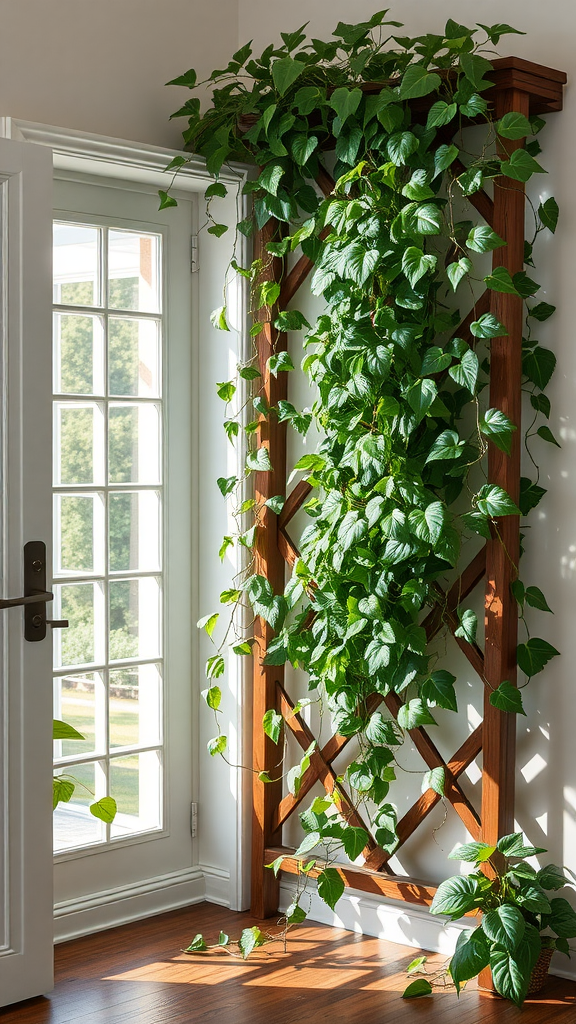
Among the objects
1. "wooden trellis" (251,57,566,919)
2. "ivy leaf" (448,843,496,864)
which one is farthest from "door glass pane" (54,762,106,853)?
"ivy leaf" (448,843,496,864)

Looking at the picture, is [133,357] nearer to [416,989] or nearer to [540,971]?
[416,989]

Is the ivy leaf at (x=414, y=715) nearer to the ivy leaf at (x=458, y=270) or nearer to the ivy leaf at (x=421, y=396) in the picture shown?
the ivy leaf at (x=421, y=396)

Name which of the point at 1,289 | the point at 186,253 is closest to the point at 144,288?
the point at 186,253

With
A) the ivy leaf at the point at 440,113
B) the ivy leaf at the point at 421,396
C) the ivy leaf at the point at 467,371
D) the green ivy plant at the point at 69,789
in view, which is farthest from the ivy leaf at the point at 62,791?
the ivy leaf at the point at 440,113

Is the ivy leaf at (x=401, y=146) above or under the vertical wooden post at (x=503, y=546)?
above

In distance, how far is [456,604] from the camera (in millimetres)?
3010

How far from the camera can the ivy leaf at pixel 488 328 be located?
2727mm

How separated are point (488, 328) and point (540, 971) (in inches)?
61.9

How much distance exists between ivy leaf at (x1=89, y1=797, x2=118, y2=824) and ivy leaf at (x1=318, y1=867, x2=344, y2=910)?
613 millimetres

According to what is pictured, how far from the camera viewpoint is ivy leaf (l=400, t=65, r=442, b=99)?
2701 millimetres

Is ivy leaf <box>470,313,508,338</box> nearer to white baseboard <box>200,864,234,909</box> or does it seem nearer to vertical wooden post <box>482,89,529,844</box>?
vertical wooden post <box>482,89,529,844</box>

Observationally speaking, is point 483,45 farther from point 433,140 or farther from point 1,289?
point 1,289

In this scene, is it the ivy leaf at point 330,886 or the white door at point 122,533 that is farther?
the white door at point 122,533

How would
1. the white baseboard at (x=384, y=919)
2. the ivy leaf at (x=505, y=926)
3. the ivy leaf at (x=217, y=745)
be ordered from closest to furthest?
the ivy leaf at (x=505, y=926) < the white baseboard at (x=384, y=919) < the ivy leaf at (x=217, y=745)
